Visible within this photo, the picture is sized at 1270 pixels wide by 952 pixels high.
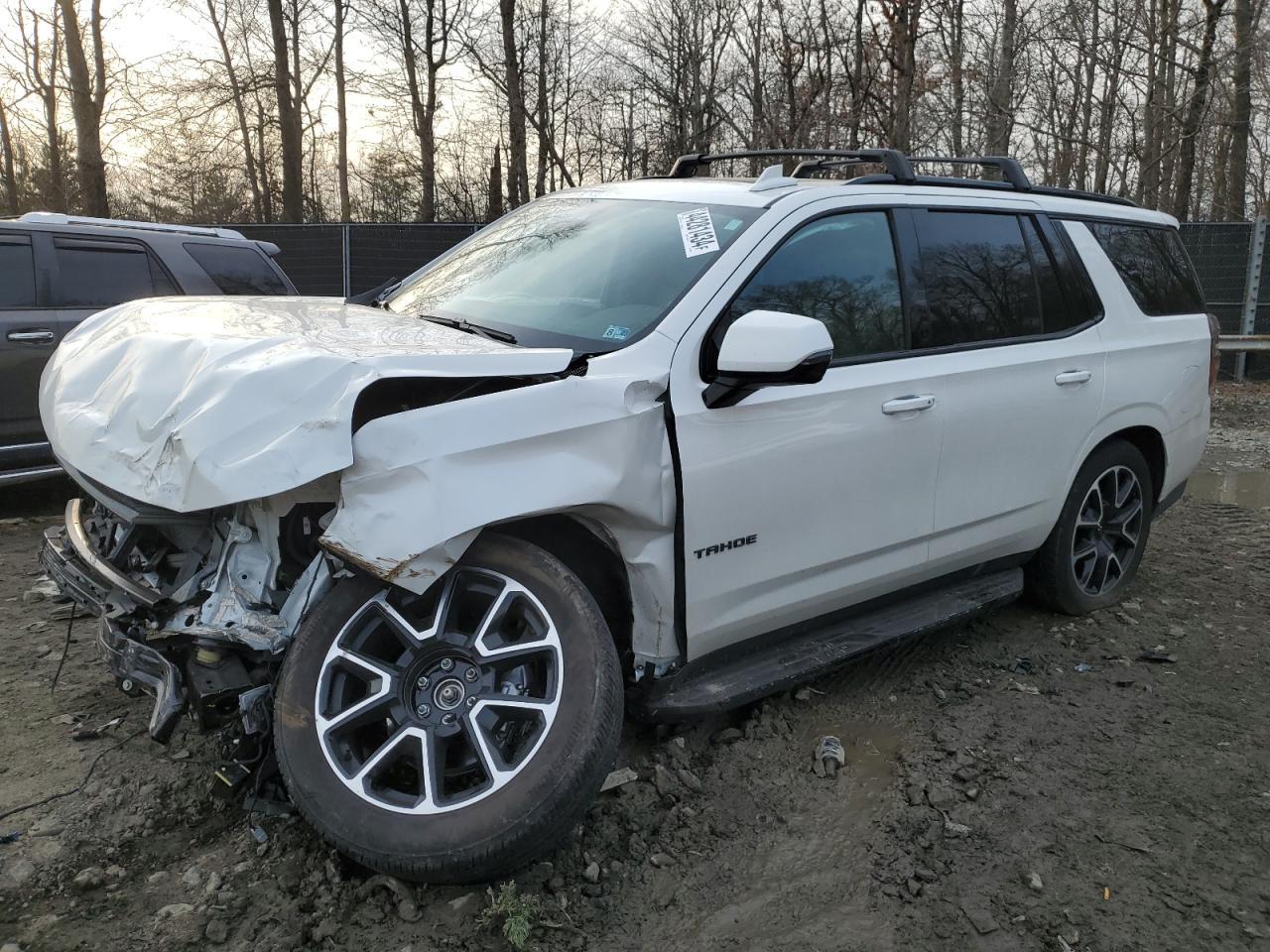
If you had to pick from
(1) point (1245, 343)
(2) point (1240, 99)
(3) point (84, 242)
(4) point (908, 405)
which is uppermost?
(2) point (1240, 99)

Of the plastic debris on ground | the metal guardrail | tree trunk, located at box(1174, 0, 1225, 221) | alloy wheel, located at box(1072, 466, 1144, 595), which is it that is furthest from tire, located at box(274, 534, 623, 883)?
tree trunk, located at box(1174, 0, 1225, 221)

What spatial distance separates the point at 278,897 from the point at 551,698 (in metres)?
0.86

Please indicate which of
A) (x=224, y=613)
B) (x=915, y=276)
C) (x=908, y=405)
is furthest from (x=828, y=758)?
(x=224, y=613)

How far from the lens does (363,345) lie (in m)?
2.60

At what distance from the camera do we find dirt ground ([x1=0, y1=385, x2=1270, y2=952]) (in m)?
2.45

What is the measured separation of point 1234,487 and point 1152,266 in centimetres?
395

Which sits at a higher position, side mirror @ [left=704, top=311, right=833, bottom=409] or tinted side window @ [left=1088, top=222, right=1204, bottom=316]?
tinted side window @ [left=1088, top=222, right=1204, bottom=316]

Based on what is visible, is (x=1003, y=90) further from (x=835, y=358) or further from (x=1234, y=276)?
(x=835, y=358)

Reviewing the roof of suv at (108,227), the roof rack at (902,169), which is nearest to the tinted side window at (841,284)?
the roof rack at (902,169)

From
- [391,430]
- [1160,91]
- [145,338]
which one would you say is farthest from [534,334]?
[1160,91]

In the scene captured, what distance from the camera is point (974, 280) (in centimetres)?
379

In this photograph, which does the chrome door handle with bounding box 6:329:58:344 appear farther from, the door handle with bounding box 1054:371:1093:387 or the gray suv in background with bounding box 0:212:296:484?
the door handle with bounding box 1054:371:1093:387

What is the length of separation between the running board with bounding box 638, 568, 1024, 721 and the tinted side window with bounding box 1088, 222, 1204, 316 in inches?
61.4

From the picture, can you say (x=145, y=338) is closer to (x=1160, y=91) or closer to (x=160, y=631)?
(x=160, y=631)
